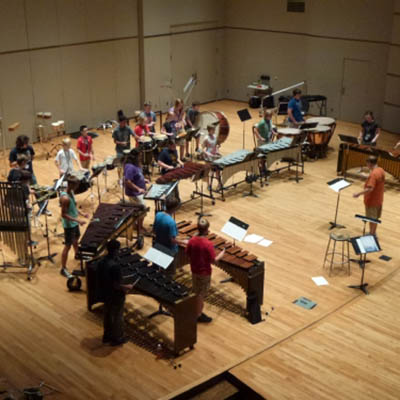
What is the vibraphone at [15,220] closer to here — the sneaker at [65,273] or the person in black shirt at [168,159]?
the sneaker at [65,273]

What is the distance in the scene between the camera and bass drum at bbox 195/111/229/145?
14891mm

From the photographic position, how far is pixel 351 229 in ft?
37.4

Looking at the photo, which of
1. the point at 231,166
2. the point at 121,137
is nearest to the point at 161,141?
the point at 121,137

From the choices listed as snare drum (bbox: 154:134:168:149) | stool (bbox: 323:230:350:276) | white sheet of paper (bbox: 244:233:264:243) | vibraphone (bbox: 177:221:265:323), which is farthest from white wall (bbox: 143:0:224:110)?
vibraphone (bbox: 177:221:265:323)

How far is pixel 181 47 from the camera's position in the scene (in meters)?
19.5

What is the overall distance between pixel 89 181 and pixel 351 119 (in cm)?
1032

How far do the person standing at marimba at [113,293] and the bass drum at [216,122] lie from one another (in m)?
7.45

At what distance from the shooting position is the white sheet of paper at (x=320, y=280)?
9602 millimetres

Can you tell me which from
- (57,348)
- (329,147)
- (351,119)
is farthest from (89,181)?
(351,119)

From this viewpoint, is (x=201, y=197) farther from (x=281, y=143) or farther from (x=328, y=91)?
(x=328, y=91)

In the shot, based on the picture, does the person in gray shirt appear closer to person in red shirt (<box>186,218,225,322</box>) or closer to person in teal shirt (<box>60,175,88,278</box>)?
person in teal shirt (<box>60,175,88,278</box>)

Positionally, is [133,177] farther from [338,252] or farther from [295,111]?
[295,111]

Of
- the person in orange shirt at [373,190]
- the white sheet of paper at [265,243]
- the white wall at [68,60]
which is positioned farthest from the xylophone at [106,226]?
the white wall at [68,60]

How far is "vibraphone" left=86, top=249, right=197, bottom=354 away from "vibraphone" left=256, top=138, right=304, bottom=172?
5.51 m
